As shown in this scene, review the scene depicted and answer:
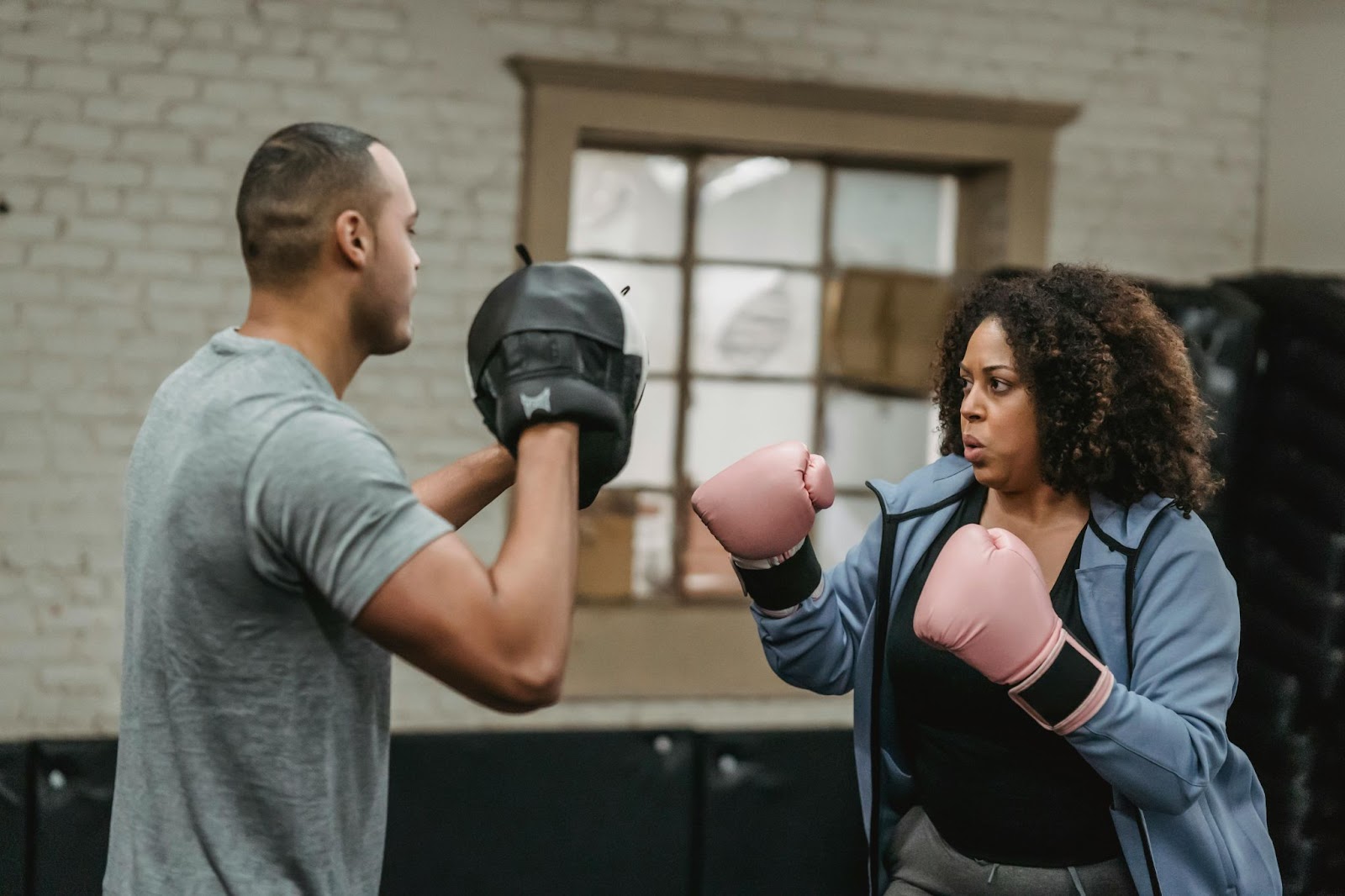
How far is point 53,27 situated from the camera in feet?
12.6

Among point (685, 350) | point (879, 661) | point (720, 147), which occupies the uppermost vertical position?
point (720, 147)

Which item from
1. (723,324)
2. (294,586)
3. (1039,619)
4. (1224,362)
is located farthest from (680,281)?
(294,586)

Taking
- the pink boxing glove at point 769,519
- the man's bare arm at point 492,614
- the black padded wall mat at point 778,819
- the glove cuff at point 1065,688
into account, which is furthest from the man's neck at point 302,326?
the black padded wall mat at point 778,819

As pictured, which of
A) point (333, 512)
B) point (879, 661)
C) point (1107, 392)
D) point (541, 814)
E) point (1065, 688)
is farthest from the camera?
point (541, 814)

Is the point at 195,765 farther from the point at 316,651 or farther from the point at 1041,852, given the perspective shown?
the point at 1041,852

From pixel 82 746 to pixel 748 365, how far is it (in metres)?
2.32

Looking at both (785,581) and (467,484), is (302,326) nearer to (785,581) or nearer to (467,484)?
(467,484)

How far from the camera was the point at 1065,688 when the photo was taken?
1.75 meters

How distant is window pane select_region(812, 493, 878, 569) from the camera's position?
15.1ft

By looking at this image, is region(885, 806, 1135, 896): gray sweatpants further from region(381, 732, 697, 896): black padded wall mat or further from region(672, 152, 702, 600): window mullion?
region(672, 152, 702, 600): window mullion

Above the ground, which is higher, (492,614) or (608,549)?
(492,614)

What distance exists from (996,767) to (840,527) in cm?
266

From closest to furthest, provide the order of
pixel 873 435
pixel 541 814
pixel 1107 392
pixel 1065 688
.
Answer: pixel 1065 688 → pixel 1107 392 → pixel 541 814 → pixel 873 435

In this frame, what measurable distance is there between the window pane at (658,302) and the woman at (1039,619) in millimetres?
2256
